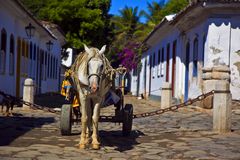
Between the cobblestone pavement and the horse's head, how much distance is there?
1.07 metres

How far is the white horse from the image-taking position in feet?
24.5

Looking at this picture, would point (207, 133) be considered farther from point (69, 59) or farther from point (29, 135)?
point (69, 59)

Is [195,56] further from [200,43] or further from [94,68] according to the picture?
[94,68]

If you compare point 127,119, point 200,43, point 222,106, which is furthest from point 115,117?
point 200,43

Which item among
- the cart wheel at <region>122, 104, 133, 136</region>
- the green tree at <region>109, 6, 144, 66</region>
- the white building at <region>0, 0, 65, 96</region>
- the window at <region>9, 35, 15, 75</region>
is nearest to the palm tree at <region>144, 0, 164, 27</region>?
the green tree at <region>109, 6, 144, 66</region>

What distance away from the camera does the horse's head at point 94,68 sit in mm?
7340

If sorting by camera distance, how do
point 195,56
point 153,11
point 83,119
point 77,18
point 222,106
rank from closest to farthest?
1. point 83,119
2. point 222,106
3. point 195,56
4. point 77,18
5. point 153,11

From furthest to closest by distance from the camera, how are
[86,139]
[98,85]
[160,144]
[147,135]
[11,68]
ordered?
[11,68]
[147,135]
[160,144]
[86,139]
[98,85]

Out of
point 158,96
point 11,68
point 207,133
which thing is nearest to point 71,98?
point 207,133

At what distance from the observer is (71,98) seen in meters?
9.32

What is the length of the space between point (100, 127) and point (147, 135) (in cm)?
153

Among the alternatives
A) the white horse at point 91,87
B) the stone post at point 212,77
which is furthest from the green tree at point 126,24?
the white horse at point 91,87

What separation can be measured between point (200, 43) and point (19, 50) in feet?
26.7

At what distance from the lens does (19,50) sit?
21.6 m
